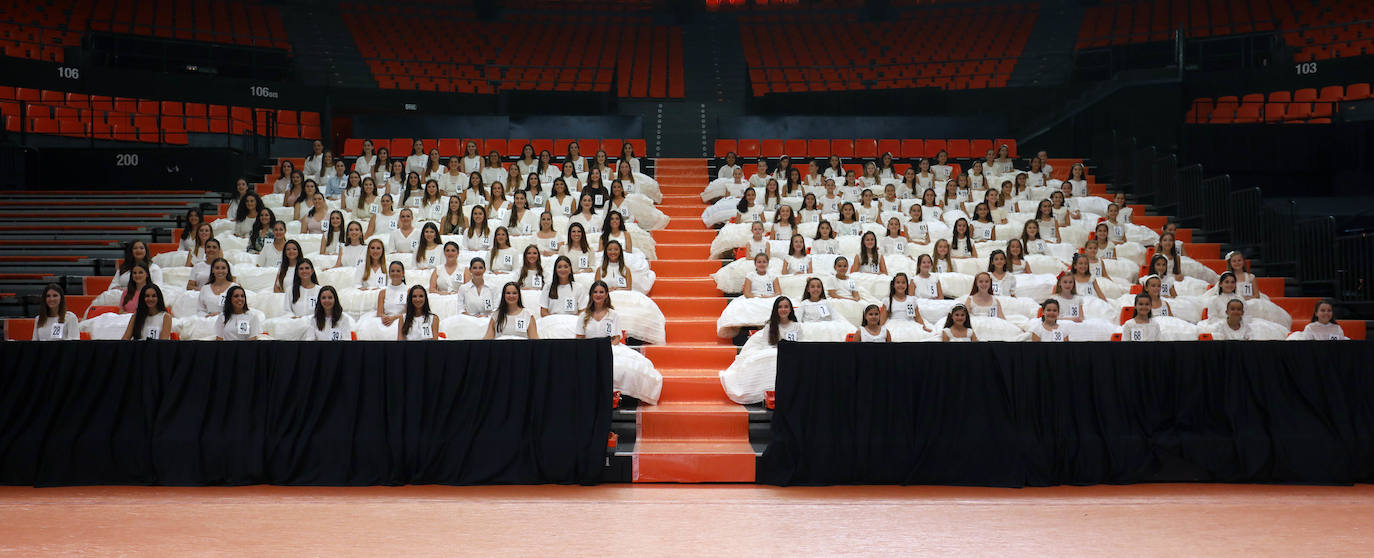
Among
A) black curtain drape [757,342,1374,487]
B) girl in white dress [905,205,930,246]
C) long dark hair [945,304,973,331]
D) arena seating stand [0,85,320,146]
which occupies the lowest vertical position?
black curtain drape [757,342,1374,487]

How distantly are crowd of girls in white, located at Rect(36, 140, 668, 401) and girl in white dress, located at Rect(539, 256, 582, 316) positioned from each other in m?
0.01

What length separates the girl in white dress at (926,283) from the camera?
8883mm

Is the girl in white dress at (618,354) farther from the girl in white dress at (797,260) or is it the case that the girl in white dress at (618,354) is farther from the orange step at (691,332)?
the girl in white dress at (797,260)

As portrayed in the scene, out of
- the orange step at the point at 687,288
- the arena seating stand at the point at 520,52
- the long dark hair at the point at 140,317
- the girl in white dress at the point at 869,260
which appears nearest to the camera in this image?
the long dark hair at the point at 140,317

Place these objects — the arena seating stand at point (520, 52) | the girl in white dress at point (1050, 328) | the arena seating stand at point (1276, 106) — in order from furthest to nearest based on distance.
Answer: the arena seating stand at point (520, 52), the arena seating stand at point (1276, 106), the girl in white dress at point (1050, 328)

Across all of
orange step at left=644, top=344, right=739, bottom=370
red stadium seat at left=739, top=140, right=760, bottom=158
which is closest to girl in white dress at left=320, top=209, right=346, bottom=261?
orange step at left=644, top=344, right=739, bottom=370

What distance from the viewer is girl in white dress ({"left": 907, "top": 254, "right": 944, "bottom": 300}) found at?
29.1ft

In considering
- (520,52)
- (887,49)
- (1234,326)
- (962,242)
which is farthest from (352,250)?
(887,49)

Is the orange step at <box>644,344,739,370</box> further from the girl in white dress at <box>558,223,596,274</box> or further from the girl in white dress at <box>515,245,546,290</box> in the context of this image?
the girl in white dress at <box>558,223,596,274</box>

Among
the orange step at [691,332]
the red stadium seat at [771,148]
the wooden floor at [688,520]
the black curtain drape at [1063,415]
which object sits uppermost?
the red stadium seat at [771,148]

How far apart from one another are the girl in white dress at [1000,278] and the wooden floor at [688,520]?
2.87 meters

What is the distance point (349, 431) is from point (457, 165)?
6.23 meters

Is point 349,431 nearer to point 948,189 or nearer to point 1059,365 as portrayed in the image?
point 1059,365

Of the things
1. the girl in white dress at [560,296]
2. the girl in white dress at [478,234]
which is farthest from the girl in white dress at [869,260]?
the girl in white dress at [478,234]
